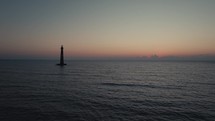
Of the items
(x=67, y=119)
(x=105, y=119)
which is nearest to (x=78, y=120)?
(x=67, y=119)

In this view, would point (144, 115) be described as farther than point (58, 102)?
No

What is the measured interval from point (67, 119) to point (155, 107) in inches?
378

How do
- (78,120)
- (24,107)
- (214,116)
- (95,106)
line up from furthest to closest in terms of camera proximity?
(95,106), (24,107), (214,116), (78,120)

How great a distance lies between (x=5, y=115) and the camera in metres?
15.3

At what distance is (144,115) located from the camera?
1669 centimetres

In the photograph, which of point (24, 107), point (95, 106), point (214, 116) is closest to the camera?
point (214, 116)

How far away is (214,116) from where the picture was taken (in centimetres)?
1659

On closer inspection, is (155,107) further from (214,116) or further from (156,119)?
(214,116)

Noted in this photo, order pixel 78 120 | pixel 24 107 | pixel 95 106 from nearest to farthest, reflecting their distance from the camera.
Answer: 1. pixel 78 120
2. pixel 24 107
3. pixel 95 106

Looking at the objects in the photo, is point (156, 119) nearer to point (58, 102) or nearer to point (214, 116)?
point (214, 116)

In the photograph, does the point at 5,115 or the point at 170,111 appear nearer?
the point at 5,115

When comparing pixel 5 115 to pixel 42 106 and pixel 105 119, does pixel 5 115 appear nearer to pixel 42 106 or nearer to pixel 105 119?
pixel 42 106

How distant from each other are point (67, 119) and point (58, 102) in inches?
236

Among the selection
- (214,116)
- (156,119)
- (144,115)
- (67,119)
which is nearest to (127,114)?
(144,115)
